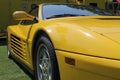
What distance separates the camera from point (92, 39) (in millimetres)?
2881

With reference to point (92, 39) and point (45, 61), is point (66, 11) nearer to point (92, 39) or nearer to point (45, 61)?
point (45, 61)

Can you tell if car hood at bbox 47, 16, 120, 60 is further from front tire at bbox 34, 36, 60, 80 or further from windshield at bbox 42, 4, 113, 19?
windshield at bbox 42, 4, 113, 19

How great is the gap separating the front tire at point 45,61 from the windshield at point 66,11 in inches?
30.4

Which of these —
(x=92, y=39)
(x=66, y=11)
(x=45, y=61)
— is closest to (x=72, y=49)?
(x=92, y=39)

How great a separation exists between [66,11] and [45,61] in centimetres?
122

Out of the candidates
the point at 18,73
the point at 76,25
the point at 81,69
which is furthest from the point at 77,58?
the point at 18,73

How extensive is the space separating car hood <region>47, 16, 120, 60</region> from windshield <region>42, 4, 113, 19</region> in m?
1.03

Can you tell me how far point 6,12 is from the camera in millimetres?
9516

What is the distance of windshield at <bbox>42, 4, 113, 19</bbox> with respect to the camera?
4.45m

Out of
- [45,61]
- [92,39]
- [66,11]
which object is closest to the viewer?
[92,39]

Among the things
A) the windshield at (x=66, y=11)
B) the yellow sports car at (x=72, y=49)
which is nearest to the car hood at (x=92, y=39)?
the yellow sports car at (x=72, y=49)

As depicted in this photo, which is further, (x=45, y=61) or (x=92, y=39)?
(x=45, y=61)

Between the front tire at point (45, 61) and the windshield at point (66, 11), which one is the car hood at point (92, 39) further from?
the windshield at point (66, 11)

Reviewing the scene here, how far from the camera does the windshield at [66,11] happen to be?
4450 mm
